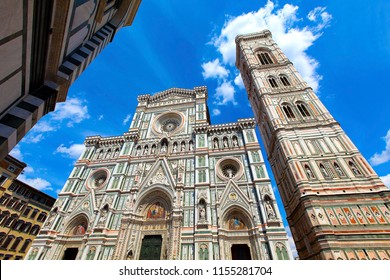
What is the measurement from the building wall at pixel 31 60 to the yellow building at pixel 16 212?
2370 centimetres

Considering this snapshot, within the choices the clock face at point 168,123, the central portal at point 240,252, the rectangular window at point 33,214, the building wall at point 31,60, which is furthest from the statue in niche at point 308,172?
the rectangular window at point 33,214

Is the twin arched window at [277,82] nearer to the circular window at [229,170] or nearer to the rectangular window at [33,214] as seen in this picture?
the circular window at [229,170]

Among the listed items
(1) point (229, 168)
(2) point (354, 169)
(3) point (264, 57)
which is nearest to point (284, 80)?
(3) point (264, 57)

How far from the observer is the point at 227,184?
15.1 metres

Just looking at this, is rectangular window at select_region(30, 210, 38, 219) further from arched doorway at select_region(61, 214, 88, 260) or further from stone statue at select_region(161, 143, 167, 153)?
stone statue at select_region(161, 143, 167, 153)

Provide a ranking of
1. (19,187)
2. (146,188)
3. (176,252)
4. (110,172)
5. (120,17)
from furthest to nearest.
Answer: (19,187)
(110,172)
(146,188)
(176,252)
(120,17)

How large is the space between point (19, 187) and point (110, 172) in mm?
16076

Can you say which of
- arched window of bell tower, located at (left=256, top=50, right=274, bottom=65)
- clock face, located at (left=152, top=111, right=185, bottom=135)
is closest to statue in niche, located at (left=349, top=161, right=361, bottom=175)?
clock face, located at (left=152, top=111, right=185, bottom=135)

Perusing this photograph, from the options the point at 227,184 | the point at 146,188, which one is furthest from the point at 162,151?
the point at 227,184

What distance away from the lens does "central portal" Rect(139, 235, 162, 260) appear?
42.8ft

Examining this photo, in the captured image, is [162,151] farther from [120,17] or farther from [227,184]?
[120,17]

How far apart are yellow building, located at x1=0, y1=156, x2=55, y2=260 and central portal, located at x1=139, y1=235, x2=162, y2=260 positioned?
62.9 feet

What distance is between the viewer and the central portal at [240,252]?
1234 centimetres
